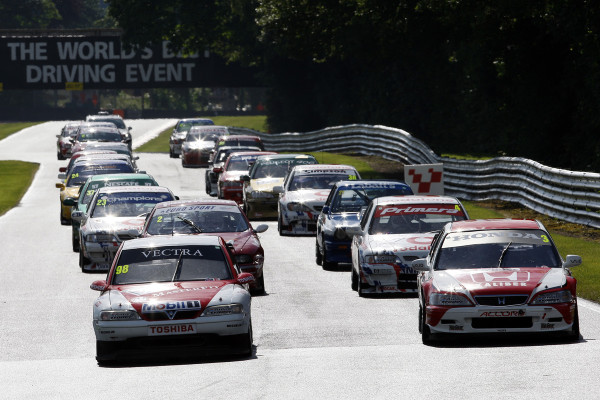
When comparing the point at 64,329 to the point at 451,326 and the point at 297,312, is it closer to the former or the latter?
the point at 297,312

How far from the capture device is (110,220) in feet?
71.7

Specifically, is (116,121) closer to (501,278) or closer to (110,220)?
(110,220)

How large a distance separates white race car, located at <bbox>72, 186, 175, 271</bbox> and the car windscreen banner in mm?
52288

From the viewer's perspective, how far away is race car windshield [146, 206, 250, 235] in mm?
19109

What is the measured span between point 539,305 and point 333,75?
2051 inches

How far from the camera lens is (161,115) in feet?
409

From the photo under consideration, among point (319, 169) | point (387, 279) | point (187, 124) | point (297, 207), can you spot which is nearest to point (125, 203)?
point (297, 207)

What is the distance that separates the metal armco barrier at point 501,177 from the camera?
1030 inches

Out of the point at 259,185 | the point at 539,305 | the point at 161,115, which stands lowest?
the point at 161,115

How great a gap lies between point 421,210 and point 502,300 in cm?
573

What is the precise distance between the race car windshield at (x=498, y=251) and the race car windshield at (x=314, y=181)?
13014 millimetres

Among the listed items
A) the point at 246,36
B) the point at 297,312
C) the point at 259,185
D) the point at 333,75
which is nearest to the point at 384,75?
the point at 333,75

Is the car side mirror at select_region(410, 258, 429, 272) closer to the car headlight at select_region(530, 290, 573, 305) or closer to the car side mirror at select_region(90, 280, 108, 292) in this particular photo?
Result: the car headlight at select_region(530, 290, 573, 305)

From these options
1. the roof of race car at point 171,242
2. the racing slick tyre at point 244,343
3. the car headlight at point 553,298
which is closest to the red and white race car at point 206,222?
the roof of race car at point 171,242
